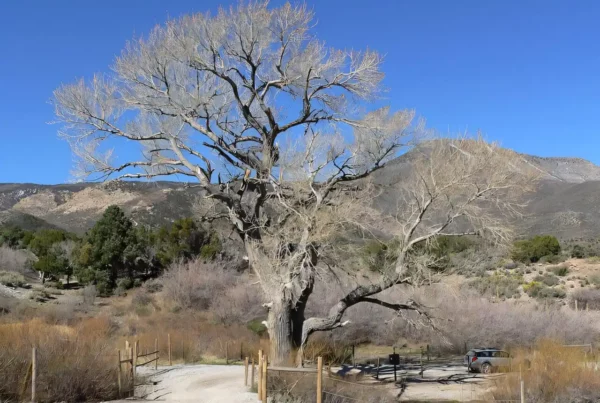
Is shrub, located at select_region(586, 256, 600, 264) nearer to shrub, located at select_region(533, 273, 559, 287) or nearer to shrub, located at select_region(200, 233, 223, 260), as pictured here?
shrub, located at select_region(533, 273, 559, 287)

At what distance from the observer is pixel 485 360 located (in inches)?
1033

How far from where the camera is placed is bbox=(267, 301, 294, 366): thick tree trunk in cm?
2041

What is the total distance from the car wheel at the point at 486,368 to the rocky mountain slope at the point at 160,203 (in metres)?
47.1

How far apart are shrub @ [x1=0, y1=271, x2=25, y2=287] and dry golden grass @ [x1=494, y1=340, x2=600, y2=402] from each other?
3728 centimetres

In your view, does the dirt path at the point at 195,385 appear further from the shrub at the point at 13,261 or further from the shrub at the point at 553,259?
the shrub at the point at 553,259

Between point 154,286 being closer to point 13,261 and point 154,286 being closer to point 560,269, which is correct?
point 13,261

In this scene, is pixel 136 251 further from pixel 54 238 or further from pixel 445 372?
pixel 445 372

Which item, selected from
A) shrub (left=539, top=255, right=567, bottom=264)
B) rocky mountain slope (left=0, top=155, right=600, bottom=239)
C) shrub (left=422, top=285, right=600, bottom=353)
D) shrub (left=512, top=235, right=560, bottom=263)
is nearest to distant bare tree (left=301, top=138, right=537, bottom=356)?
shrub (left=422, top=285, right=600, bottom=353)

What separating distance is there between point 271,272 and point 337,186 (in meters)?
3.99

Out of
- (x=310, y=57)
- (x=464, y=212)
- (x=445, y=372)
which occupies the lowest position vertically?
(x=445, y=372)

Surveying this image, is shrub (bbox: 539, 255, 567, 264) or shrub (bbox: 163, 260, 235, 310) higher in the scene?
shrub (bbox: 539, 255, 567, 264)

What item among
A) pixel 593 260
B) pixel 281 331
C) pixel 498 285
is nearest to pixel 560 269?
pixel 593 260

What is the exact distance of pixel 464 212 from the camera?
20188 mm

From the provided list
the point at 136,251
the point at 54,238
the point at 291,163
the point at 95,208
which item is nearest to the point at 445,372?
the point at 291,163
